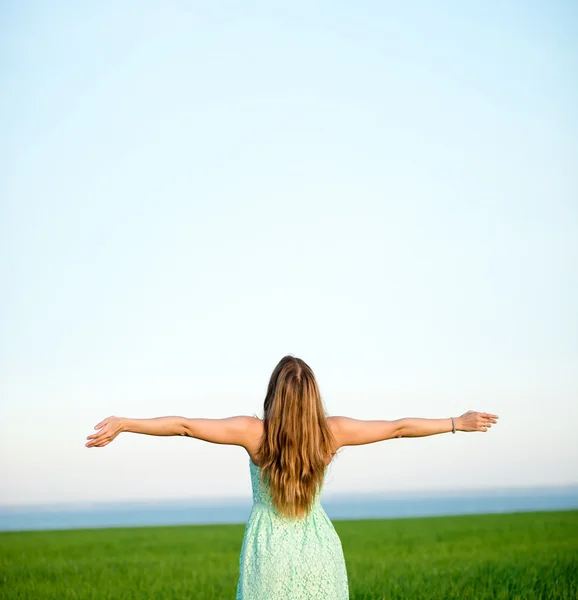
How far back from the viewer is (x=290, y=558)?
649 cm

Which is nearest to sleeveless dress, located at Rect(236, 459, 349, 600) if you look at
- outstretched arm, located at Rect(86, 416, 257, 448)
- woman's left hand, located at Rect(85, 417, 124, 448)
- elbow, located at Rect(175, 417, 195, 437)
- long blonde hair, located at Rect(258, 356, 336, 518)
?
long blonde hair, located at Rect(258, 356, 336, 518)

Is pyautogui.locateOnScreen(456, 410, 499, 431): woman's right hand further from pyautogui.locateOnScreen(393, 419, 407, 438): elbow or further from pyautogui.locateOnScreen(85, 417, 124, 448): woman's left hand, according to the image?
pyautogui.locateOnScreen(85, 417, 124, 448): woman's left hand

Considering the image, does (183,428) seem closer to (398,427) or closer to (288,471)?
(288,471)

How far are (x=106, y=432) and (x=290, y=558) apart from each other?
70.0 inches

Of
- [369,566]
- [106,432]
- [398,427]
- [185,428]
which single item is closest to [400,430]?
[398,427]

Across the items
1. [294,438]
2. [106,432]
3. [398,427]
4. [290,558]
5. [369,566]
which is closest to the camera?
[106,432]

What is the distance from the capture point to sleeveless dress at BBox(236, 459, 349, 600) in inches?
255

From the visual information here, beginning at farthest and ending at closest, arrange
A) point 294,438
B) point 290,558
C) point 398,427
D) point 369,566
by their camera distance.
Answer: point 369,566 → point 398,427 → point 290,558 → point 294,438

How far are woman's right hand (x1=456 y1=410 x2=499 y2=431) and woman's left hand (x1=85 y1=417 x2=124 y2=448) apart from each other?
Answer: 296cm

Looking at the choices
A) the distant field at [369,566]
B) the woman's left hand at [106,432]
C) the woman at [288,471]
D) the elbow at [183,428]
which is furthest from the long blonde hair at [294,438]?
the distant field at [369,566]

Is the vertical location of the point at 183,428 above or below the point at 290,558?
above

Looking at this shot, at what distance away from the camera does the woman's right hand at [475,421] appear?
7.18 m

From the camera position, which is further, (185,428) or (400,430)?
(400,430)

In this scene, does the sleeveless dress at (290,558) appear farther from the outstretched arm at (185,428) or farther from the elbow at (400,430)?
the elbow at (400,430)
